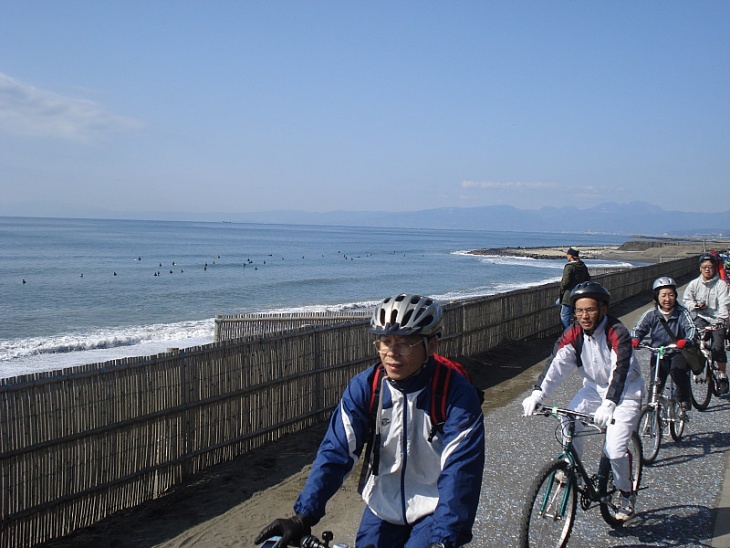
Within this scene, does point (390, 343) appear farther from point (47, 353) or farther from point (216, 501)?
point (47, 353)

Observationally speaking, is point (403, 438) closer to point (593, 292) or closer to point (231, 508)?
point (593, 292)

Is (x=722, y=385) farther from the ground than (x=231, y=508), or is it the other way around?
(x=722, y=385)

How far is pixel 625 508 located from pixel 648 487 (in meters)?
0.99

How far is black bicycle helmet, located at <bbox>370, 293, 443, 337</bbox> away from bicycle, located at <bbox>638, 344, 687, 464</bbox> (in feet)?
13.7

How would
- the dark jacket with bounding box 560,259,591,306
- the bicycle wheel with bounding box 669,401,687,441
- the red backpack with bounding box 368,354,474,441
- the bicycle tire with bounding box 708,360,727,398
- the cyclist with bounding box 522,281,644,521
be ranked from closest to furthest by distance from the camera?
the red backpack with bounding box 368,354,474,441 < the cyclist with bounding box 522,281,644,521 < the bicycle wheel with bounding box 669,401,687,441 < the bicycle tire with bounding box 708,360,727,398 < the dark jacket with bounding box 560,259,591,306

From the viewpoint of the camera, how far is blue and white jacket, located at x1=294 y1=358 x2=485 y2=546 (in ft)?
8.12

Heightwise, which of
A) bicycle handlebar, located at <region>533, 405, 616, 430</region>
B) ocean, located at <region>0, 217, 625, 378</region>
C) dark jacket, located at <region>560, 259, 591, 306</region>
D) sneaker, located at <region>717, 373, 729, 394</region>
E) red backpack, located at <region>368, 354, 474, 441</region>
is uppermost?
red backpack, located at <region>368, 354, 474, 441</region>

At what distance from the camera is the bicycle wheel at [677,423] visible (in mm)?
6762

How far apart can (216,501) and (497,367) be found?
6.95 meters

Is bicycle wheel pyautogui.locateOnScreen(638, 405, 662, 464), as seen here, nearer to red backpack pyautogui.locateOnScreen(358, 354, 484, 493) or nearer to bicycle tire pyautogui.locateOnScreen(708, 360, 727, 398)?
bicycle tire pyautogui.locateOnScreen(708, 360, 727, 398)

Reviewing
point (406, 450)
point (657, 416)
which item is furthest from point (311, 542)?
point (657, 416)

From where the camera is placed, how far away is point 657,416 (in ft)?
20.8

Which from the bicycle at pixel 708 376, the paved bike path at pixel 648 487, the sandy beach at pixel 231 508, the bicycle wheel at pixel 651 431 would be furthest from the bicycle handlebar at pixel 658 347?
the sandy beach at pixel 231 508

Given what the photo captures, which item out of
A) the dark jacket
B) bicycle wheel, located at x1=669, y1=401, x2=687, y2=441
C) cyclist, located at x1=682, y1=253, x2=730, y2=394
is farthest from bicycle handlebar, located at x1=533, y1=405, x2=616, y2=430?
the dark jacket
